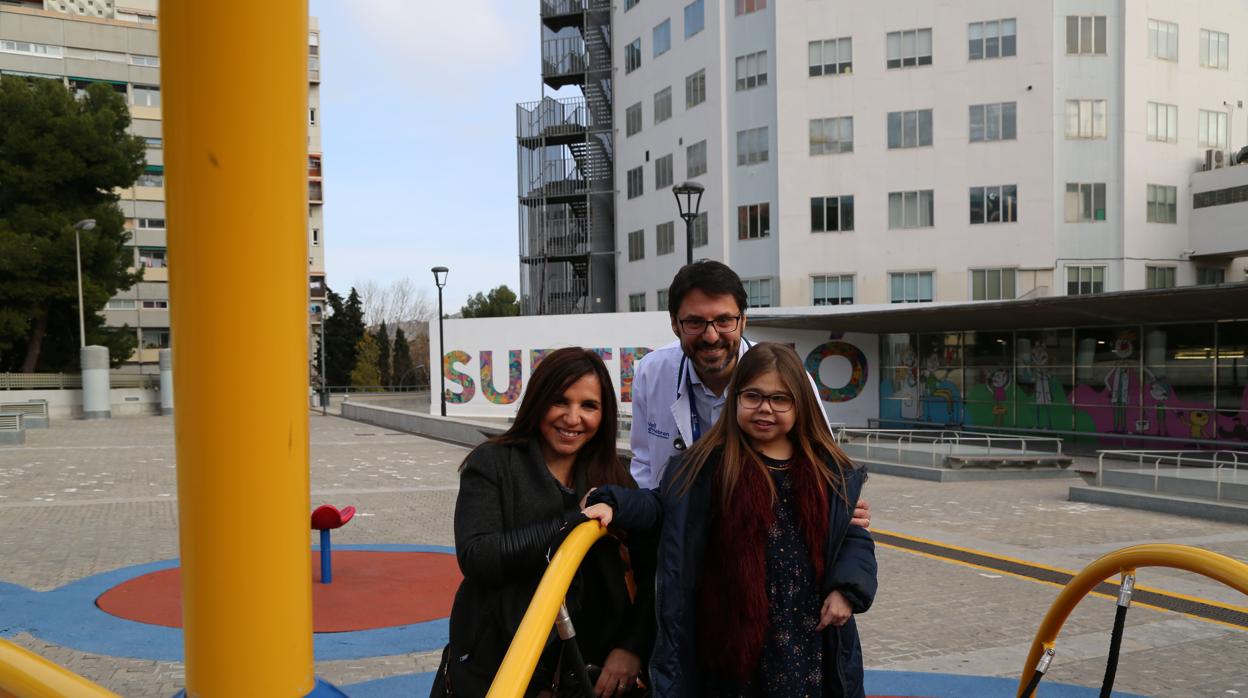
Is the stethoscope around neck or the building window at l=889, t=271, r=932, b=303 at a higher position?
the building window at l=889, t=271, r=932, b=303

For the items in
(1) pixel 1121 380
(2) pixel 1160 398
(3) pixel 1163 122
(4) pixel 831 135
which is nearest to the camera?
→ (2) pixel 1160 398

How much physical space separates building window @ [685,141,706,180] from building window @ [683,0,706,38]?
5.07m

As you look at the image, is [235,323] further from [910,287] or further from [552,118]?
[552,118]

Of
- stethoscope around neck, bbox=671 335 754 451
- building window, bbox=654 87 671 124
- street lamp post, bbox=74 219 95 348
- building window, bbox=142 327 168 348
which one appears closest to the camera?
stethoscope around neck, bbox=671 335 754 451

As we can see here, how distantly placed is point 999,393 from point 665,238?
19514 millimetres

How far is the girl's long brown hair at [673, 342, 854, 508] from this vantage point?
2844 millimetres

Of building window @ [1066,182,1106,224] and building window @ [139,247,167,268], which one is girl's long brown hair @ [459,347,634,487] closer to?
building window @ [1066,182,1106,224]

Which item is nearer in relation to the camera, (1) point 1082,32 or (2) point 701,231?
(1) point 1082,32

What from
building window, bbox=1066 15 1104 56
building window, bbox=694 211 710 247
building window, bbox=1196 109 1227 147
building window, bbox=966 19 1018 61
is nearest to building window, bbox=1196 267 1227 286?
building window, bbox=1196 109 1227 147

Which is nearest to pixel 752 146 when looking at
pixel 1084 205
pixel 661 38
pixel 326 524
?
pixel 661 38

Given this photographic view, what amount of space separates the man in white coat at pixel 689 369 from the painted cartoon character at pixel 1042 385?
25668 millimetres

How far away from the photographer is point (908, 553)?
32.8 feet

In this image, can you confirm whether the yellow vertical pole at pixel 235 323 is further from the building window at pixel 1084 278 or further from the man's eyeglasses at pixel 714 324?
the building window at pixel 1084 278

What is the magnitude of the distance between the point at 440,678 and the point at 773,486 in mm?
1149
